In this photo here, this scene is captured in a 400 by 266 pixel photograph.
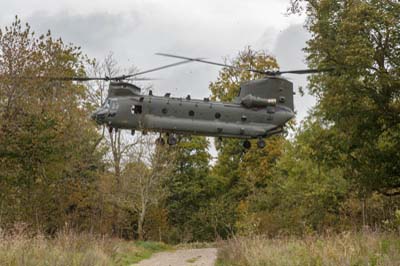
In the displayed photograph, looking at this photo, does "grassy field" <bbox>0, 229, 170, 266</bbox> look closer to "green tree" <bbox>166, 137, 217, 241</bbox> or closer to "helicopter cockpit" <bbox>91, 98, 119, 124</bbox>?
"helicopter cockpit" <bbox>91, 98, 119, 124</bbox>

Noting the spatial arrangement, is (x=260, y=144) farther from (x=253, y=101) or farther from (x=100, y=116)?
(x=100, y=116)

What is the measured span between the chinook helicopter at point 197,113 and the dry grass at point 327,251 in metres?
3.25

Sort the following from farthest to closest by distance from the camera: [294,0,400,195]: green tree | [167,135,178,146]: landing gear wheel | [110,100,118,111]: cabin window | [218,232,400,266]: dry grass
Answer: [294,0,400,195]: green tree < [110,100,118,111]: cabin window < [167,135,178,146]: landing gear wheel < [218,232,400,266]: dry grass

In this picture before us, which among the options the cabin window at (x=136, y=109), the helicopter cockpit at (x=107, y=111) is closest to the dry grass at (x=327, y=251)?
the cabin window at (x=136, y=109)

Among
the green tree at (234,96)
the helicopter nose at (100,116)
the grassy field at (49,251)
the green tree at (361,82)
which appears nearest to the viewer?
the grassy field at (49,251)

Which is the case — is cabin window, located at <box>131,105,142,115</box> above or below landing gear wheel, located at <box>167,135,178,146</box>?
above

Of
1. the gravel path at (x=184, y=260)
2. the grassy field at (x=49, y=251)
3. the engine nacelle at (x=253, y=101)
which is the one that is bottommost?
the gravel path at (x=184, y=260)

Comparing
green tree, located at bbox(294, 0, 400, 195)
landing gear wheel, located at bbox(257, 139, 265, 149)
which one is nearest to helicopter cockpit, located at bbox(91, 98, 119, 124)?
landing gear wheel, located at bbox(257, 139, 265, 149)

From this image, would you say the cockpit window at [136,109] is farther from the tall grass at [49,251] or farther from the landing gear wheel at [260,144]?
the tall grass at [49,251]

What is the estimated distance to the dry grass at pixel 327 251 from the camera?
839 cm

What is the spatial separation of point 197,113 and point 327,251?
22.4 feet

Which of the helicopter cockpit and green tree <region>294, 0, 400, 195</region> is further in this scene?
green tree <region>294, 0, 400, 195</region>

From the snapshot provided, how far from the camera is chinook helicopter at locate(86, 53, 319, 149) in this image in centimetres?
1474

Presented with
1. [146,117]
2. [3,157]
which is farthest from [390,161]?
[3,157]
